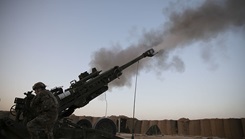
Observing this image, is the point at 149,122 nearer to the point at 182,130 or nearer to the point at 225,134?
the point at 182,130

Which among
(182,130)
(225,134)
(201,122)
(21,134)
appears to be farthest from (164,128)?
(21,134)

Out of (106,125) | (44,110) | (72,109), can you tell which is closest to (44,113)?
(44,110)

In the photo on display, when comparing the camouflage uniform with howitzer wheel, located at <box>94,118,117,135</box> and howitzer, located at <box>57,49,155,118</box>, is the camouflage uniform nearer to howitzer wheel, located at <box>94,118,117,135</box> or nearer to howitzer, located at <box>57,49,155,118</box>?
howitzer, located at <box>57,49,155,118</box>

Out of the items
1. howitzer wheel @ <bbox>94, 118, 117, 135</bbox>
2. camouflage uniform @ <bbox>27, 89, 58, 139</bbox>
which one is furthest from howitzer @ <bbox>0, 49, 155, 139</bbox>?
camouflage uniform @ <bbox>27, 89, 58, 139</bbox>

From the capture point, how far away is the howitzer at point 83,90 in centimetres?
900

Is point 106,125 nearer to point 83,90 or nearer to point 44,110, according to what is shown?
point 83,90

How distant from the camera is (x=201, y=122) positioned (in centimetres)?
2277

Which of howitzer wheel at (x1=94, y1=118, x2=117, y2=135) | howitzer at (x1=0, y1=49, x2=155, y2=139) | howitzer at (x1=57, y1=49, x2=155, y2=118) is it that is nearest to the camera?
howitzer at (x1=0, y1=49, x2=155, y2=139)

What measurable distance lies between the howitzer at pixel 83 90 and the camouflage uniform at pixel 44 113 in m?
2.78

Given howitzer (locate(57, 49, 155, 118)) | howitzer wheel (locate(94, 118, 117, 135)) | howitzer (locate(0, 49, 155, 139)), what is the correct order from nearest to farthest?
howitzer (locate(0, 49, 155, 139)), howitzer (locate(57, 49, 155, 118)), howitzer wheel (locate(94, 118, 117, 135))

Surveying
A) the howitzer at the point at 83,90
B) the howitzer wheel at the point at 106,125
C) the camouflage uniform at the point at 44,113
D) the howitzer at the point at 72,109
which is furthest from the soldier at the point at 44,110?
the howitzer wheel at the point at 106,125

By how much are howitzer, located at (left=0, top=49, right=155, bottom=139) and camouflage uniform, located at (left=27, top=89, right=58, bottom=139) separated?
119 cm

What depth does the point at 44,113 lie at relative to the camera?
227 inches

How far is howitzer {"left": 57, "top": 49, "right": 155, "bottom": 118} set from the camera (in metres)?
9.00
